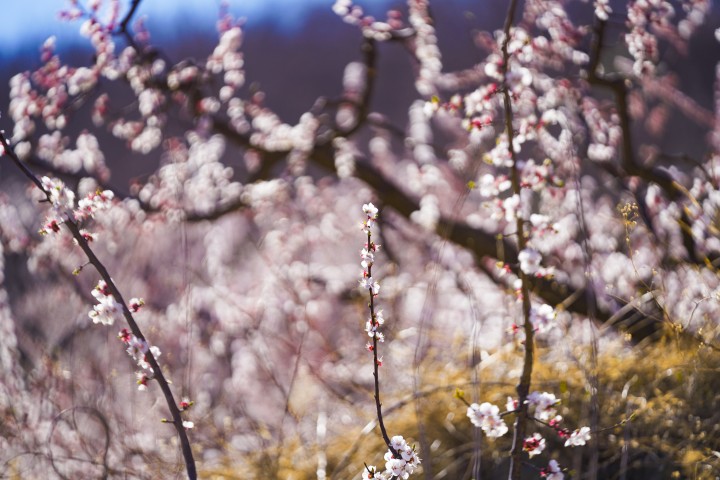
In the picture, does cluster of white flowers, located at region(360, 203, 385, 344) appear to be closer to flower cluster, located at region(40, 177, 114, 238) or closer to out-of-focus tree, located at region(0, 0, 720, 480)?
out-of-focus tree, located at region(0, 0, 720, 480)

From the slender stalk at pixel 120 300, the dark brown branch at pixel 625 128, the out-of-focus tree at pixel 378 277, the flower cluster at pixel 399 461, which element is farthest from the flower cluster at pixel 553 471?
the dark brown branch at pixel 625 128

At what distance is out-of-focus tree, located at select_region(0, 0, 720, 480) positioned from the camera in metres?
1.87

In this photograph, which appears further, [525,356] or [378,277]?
[378,277]

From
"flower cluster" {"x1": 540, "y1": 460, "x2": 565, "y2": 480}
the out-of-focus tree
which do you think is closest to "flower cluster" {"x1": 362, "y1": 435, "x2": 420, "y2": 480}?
the out-of-focus tree

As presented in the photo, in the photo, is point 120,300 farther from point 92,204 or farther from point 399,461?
point 399,461

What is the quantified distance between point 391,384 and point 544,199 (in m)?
1.56

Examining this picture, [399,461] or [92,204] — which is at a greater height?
[92,204]

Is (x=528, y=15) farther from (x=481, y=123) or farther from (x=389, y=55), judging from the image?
(x=389, y=55)

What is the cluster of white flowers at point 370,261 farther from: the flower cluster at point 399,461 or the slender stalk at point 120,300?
the slender stalk at point 120,300

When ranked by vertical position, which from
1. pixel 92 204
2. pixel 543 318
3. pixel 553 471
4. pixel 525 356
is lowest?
pixel 553 471

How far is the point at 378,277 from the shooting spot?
404cm

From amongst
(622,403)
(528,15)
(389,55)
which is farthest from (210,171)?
(389,55)

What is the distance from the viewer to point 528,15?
466 centimetres

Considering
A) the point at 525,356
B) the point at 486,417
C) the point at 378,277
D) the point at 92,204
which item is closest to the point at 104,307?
the point at 92,204
